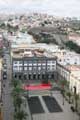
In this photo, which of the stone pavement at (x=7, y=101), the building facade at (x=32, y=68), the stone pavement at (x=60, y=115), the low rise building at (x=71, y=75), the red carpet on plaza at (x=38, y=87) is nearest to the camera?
the stone pavement at (x=60, y=115)

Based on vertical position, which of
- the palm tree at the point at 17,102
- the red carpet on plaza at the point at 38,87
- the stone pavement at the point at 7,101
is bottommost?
the red carpet on plaza at the point at 38,87

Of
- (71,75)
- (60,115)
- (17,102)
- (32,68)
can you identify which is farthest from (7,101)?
(32,68)

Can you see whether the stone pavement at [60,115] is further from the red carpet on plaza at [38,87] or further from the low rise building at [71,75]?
the red carpet on plaza at [38,87]

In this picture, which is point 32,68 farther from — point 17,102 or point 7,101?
point 17,102

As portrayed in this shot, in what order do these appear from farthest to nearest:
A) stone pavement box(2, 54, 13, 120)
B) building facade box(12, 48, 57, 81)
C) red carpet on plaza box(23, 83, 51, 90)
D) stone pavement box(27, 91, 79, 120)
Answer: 1. building facade box(12, 48, 57, 81)
2. red carpet on plaza box(23, 83, 51, 90)
3. stone pavement box(2, 54, 13, 120)
4. stone pavement box(27, 91, 79, 120)

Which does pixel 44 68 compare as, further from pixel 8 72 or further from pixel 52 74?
pixel 8 72

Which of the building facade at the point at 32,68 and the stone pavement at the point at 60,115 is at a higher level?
the stone pavement at the point at 60,115

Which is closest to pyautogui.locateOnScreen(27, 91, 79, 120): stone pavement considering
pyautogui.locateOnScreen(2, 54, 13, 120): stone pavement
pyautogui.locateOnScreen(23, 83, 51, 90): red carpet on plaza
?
pyautogui.locateOnScreen(2, 54, 13, 120): stone pavement

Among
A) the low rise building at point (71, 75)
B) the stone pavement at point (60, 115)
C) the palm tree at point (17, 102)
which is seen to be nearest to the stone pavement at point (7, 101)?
the palm tree at point (17, 102)

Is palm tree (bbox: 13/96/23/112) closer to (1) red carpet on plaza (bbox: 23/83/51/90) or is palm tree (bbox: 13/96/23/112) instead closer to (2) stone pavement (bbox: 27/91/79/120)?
(2) stone pavement (bbox: 27/91/79/120)

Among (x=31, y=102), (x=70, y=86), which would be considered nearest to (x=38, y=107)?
(x=31, y=102)

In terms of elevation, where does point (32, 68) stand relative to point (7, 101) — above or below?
below
